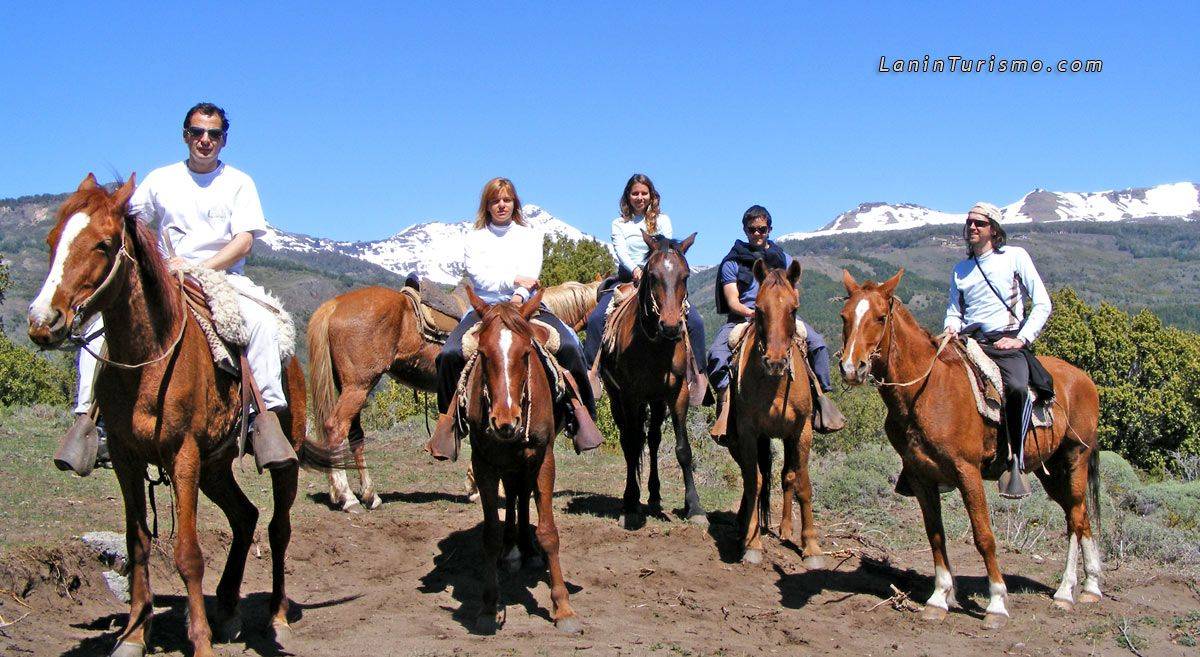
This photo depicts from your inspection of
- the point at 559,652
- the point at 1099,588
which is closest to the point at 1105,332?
the point at 1099,588

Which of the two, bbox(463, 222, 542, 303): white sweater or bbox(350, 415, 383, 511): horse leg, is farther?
bbox(350, 415, 383, 511): horse leg

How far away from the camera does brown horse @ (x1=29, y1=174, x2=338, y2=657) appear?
5.16m

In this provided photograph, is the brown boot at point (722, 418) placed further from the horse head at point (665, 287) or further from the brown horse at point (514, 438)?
the brown horse at point (514, 438)

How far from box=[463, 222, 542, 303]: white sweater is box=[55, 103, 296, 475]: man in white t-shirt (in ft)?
7.16

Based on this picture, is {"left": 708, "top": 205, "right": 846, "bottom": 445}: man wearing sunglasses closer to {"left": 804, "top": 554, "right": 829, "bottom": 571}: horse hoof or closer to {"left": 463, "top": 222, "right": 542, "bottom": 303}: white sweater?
{"left": 804, "top": 554, "right": 829, "bottom": 571}: horse hoof

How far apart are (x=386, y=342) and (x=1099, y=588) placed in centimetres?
780

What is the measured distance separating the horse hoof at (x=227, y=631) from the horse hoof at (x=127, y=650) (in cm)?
81

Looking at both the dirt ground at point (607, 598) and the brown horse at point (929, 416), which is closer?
the dirt ground at point (607, 598)

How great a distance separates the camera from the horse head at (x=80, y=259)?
4.89 meters

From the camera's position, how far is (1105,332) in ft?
191

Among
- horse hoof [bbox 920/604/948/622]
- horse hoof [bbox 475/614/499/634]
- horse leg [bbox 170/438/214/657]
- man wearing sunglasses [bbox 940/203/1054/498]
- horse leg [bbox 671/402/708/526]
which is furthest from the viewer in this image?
horse leg [bbox 671/402/708/526]

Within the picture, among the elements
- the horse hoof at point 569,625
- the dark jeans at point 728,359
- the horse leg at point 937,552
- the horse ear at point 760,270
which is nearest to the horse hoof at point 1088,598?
the horse leg at point 937,552

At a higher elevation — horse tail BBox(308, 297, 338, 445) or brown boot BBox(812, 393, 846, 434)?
horse tail BBox(308, 297, 338, 445)

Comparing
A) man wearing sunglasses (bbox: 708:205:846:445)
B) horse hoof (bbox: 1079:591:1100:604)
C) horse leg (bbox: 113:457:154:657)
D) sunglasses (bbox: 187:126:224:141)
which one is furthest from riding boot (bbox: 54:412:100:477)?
horse hoof (bbox: 1079:591:1100:604)
